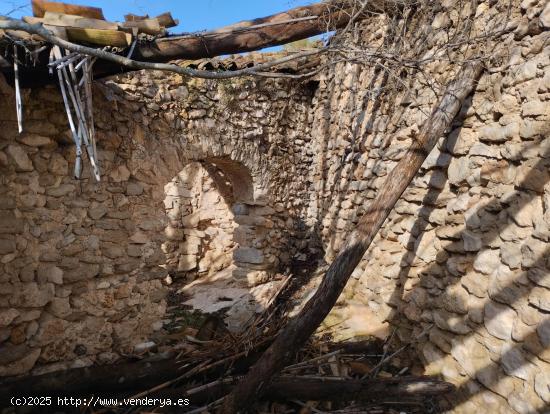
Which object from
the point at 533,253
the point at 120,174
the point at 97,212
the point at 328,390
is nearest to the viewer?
the point at 533,253

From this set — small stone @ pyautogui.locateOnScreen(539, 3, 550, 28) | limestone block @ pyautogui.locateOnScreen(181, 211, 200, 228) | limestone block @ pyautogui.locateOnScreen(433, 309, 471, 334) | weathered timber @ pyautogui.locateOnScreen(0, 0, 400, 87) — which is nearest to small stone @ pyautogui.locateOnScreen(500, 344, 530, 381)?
limestone block @ pyautogui.locateOnScreen(433, 309, 471, 334)

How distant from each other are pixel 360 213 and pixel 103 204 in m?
2.72

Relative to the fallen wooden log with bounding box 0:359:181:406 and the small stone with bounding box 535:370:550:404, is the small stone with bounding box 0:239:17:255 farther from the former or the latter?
the small stone with bounding box 535:370:550:404

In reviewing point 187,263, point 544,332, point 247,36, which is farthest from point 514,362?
point 187,263

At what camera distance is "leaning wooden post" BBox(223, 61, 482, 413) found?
8.45ft

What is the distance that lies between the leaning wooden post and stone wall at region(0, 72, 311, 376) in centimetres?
136

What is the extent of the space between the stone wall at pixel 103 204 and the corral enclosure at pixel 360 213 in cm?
1

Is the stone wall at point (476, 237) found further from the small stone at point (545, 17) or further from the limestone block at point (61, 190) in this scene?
the limestone block at point (61, 190)

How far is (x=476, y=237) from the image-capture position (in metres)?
2.67

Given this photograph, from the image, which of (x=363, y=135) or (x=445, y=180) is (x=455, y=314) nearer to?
(x=445, y=180)

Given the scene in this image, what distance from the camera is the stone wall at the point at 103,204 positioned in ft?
8.70

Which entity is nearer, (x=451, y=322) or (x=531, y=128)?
(x=531, y=128)

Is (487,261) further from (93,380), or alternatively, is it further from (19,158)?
(19,158)

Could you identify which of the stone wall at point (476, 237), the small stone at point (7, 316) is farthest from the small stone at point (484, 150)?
the small stone at point (7, 316)
